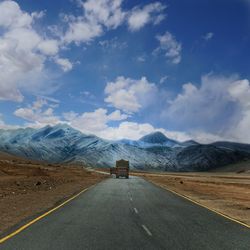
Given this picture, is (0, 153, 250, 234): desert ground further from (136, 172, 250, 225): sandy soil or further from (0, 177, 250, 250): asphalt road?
(0, 177, 250, 250): asphalt road

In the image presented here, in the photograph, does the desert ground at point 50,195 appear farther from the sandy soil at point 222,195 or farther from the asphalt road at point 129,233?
the asphalt road at point 129,233

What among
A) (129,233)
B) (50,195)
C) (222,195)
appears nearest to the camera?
(129,233)

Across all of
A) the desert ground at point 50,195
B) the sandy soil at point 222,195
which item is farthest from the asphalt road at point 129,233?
the sandy soil at point 222,195

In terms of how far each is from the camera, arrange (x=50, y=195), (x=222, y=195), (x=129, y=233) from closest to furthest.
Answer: (x=129, y=233) → (x=50, y=195) → (x=222, y=195)

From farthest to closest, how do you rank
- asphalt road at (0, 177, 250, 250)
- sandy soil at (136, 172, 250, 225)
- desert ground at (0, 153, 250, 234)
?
sandy soil at (136, 172, 250, 225) → desert ground at (0, 153, 250, 234) → asphalt road at (0, 177, 250, 250)

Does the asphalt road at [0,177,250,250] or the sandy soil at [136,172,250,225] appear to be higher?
the sandy soil at [136,172,250,225]

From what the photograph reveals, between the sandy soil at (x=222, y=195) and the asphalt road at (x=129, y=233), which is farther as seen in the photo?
the sandy soil at (x=222, y=195)

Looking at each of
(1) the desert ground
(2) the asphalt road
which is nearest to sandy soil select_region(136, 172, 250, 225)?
(1) the desert ground

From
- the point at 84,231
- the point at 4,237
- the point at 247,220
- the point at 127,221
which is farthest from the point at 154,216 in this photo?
the point at 4,237

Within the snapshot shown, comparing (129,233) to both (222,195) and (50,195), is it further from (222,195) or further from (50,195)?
(222,195)

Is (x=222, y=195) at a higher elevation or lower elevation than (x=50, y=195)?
higher

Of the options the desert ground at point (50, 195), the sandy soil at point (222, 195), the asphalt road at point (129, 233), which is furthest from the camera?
the sandy soil at point (222, 195)

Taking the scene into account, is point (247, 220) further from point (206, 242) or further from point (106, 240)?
point (106, 240)

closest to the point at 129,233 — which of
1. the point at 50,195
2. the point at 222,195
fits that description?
the point at 50,195
